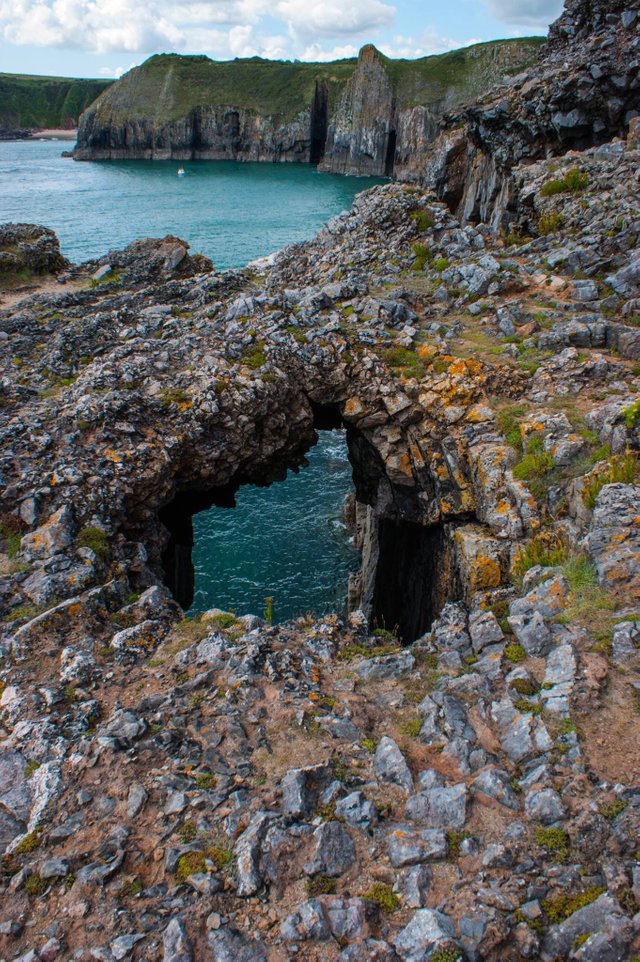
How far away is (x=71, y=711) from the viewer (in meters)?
10.4

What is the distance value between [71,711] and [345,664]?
205 inches

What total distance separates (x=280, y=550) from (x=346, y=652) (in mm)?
23088

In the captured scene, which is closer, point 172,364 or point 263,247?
point 172,364

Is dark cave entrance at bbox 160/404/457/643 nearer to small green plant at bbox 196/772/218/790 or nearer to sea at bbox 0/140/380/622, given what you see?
sea at bbox 0/140/380/622

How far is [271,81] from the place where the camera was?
184500 mm

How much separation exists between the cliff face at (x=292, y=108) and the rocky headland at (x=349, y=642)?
153 metres

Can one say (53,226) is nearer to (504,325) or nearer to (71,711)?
(504,325)

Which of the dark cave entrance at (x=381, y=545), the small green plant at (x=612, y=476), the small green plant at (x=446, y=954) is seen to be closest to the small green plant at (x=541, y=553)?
the small green plant at (x=612, y=476)

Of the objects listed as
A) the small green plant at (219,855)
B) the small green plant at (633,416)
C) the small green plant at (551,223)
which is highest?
the small green plant at (551,223)

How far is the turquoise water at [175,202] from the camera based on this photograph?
243ft

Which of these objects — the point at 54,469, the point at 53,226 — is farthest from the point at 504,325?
the point at 53,226

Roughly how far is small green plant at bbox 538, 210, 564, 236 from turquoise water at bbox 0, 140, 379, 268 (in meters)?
42.2

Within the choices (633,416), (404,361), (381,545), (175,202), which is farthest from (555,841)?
(175,202)

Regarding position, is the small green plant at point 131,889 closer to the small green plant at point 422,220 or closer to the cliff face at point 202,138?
the small green plant at point 422,220
